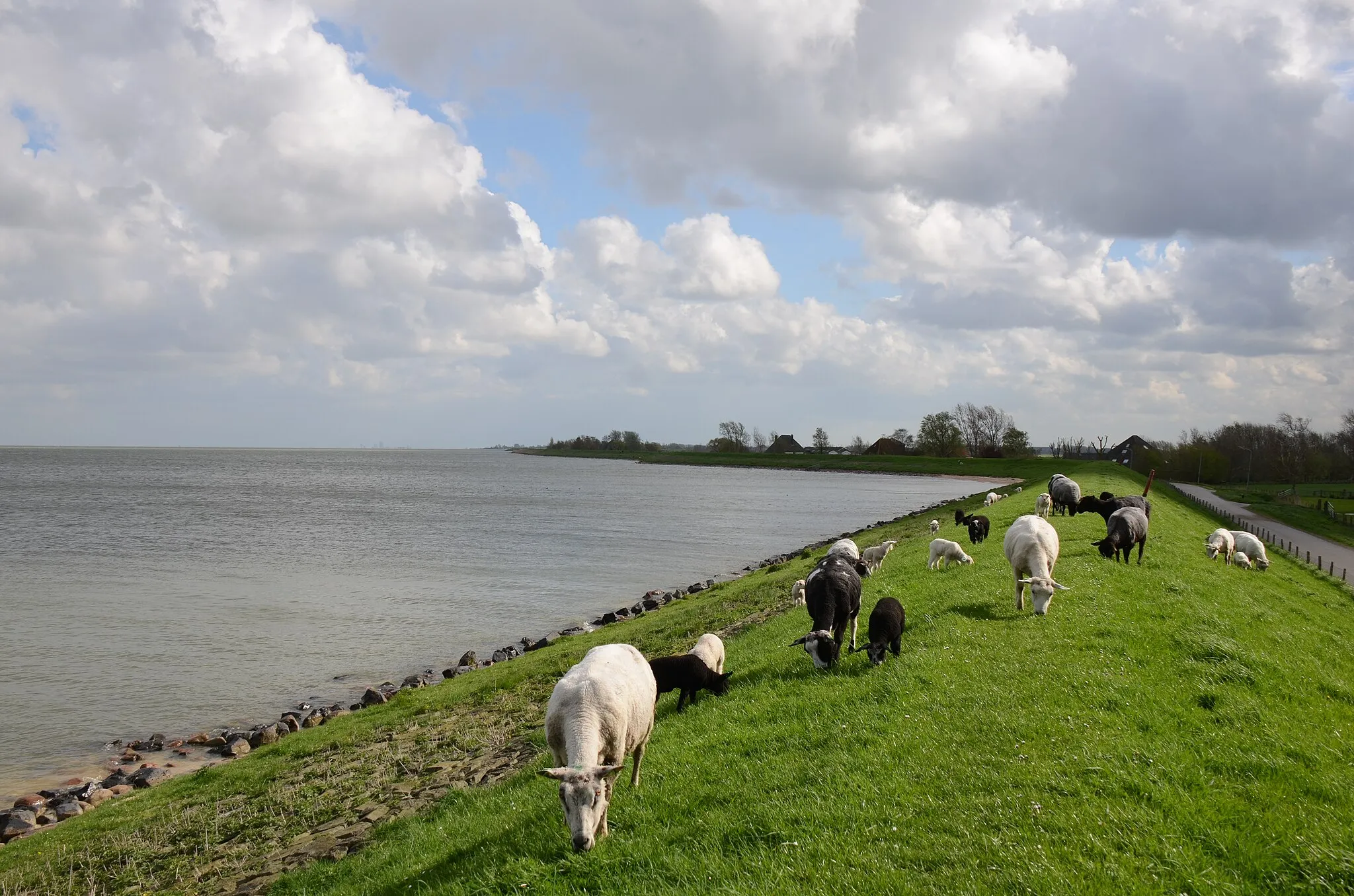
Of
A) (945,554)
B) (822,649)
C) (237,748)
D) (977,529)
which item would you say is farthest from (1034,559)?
(237,748)

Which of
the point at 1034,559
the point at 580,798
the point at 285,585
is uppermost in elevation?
the point at 1034,559

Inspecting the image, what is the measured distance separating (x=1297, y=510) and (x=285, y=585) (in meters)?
81.4

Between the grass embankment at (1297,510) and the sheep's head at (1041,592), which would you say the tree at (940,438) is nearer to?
the grass embankment at (1297,510)

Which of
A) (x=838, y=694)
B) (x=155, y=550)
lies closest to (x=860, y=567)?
(x=838, y=694)

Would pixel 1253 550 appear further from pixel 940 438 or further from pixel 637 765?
pixel 940 438

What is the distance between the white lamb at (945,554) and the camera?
22359mm

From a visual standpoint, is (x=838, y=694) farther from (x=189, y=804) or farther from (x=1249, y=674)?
(x=189, y=804)

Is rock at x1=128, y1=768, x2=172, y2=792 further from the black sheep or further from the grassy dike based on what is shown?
the black sheep

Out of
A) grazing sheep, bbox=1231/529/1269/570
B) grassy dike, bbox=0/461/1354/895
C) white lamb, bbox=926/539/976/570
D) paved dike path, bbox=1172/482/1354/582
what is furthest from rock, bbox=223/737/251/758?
paved dike path, bbox=1172/482/1354/582

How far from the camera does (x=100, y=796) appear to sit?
16.4 metres

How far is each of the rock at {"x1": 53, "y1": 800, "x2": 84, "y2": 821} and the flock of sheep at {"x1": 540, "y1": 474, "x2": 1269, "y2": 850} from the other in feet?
41.0

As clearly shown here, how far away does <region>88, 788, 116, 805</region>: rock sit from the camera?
53.4ft

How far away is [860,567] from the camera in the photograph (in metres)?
22.4

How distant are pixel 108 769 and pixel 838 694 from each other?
1792cm
